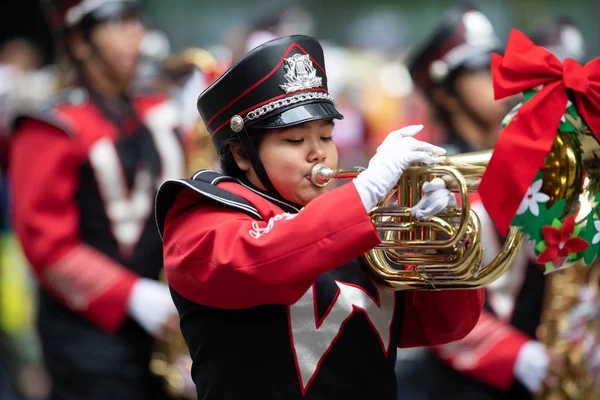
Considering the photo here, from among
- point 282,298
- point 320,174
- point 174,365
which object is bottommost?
point 174,365

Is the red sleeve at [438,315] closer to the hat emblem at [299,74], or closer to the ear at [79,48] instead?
the hat emblem at [299,74]

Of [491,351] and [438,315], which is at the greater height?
[438,315]

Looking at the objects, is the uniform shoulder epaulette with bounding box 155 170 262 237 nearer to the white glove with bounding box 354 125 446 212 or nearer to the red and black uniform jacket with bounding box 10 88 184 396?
the white glove with bounding box 354 125 446 212

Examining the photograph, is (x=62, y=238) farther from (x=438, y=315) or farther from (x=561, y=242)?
(x=561, y=242)

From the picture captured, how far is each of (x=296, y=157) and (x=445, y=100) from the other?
9.36ft

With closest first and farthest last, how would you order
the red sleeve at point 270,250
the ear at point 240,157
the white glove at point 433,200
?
the red sleeve at point 270,250, the white glove at point 433,200, the ear at point 240,157

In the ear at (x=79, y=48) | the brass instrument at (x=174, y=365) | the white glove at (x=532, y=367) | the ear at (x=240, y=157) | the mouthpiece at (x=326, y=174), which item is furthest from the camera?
the ear at (x=79, y=48)

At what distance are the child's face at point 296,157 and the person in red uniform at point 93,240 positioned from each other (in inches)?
92.9

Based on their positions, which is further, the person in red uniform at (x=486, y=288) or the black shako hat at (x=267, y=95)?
the person in red uniform at (x=486, y=288)

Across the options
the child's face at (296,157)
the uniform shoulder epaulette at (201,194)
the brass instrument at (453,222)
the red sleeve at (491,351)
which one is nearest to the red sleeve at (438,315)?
the brass instrument at (453,222)

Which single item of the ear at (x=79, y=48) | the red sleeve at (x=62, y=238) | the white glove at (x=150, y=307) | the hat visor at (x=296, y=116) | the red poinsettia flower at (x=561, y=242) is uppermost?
the hat visor at (x=296, y=116)

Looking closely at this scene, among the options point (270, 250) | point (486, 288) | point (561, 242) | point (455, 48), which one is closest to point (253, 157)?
point (270, 250)

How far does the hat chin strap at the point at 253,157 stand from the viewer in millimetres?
3037

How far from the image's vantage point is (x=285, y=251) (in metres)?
2.70
